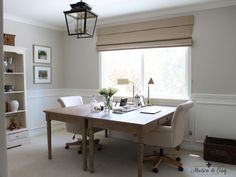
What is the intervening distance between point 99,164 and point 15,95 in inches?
87.0

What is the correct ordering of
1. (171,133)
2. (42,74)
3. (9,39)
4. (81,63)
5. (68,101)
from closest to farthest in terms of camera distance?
(171,133) → (9,39) → (68,101) → (42,74) → (81,63)

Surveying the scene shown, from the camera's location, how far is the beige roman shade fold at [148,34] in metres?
3.62

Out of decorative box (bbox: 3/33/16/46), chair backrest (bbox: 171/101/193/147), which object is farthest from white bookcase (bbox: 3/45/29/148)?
chair backrest (bbox: 171/101/193/147)

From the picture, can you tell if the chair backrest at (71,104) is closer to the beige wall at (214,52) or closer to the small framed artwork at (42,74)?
the small framed artwork at (42,74)

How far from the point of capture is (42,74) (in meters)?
4.67

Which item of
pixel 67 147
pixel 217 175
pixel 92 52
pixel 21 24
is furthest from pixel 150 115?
pixel 21 24

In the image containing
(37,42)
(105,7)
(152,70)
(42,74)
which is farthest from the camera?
(42,74)

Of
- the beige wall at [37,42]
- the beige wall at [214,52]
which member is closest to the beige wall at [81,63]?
A: the beige wall at [37,42]

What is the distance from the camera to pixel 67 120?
3047 millimetres

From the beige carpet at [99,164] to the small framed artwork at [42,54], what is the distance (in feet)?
5.82

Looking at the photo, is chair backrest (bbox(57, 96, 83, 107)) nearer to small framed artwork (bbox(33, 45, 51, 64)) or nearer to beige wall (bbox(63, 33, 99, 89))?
beige wall (bbox(63, 33, 99, 89))

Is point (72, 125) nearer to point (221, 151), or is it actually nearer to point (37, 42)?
point (37, 42)

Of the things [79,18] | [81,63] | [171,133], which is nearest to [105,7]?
[79,18]

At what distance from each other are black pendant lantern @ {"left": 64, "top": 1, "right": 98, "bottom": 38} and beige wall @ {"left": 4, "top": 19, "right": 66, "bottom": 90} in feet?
6.92
